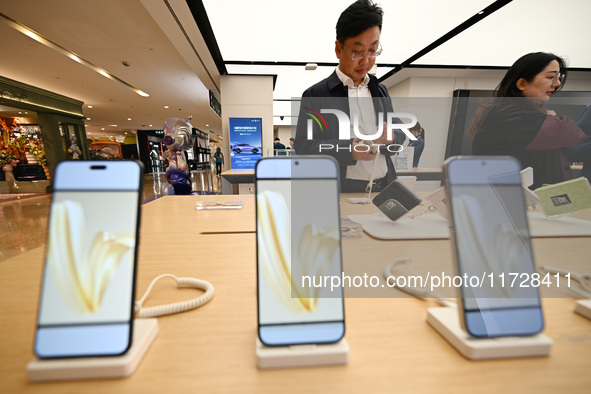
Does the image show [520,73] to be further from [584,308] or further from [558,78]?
[584,308]

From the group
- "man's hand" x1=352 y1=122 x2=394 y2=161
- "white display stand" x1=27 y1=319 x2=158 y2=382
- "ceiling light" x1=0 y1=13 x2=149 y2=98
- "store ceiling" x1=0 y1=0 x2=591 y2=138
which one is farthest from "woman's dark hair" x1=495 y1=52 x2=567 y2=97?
"ceiling light" x1=0 y1=13 x2=149 y2=98

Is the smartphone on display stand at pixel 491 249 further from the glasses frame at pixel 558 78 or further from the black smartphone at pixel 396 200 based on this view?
the glasses frame at pixel 558 78

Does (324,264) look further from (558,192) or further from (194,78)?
(194,78)

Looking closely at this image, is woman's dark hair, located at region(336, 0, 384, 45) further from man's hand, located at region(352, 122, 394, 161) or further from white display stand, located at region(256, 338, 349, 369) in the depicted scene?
white display stand, located at region(256, 338, 349, 369)

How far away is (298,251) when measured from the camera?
0.28 metres

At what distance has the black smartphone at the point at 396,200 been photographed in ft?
2.15

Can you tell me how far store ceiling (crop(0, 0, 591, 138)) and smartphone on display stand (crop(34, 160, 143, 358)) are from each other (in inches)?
121

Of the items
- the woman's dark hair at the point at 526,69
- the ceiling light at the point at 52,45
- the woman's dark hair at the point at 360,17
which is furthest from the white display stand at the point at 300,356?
the ceiling light at the point at 52,45

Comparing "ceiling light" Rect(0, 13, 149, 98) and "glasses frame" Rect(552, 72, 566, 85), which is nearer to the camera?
"glasses frame" Rect(552, 72, 566, 85)

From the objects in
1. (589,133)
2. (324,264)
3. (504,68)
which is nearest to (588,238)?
(324,264)

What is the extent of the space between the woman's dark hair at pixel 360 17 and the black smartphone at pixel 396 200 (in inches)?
Result: 31.2

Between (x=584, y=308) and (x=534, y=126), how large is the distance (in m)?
0.96

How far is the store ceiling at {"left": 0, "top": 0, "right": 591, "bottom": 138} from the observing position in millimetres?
2648


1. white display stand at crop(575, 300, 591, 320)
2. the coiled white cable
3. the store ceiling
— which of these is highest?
the store ceiling
